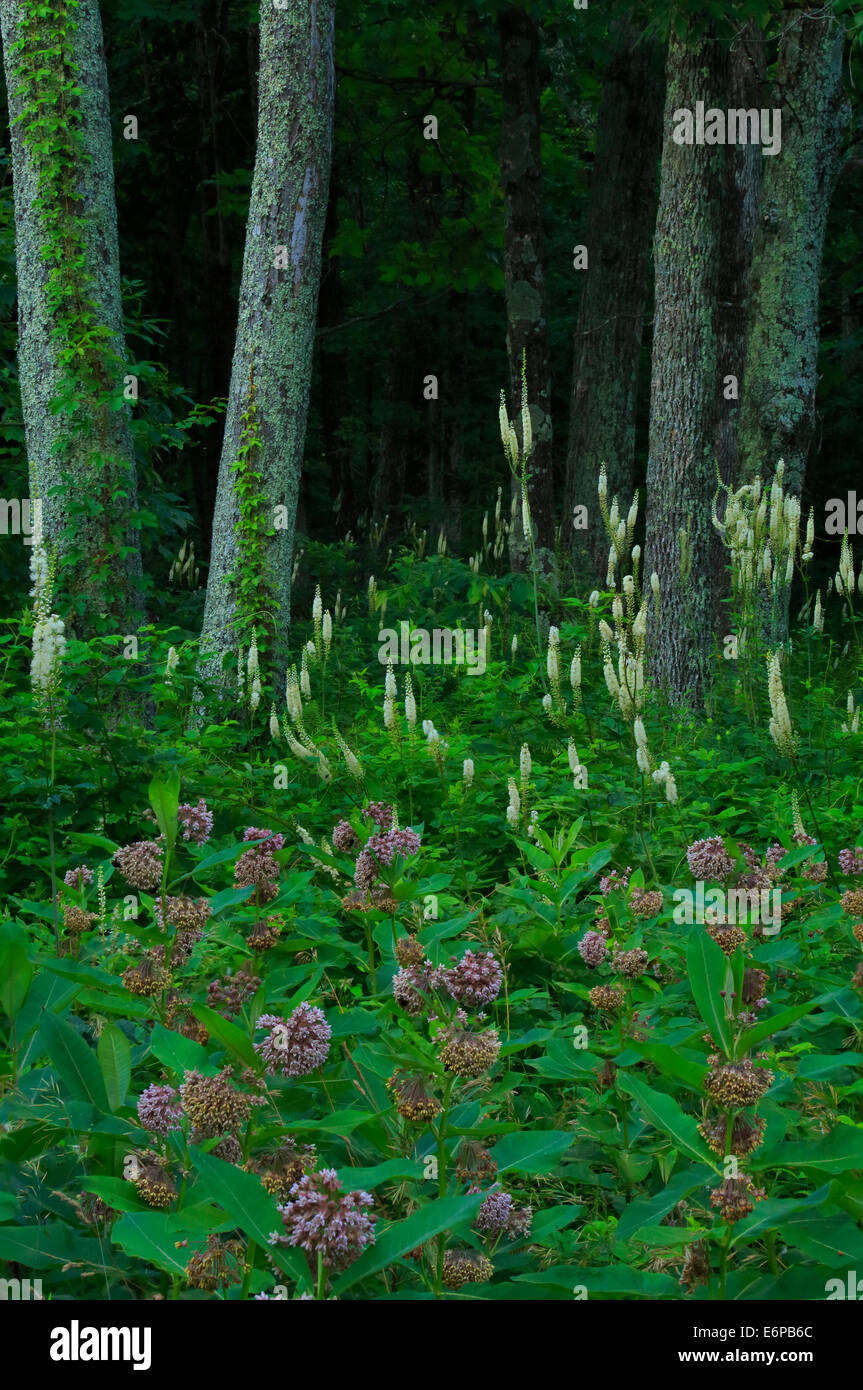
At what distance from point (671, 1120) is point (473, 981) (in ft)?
1.33

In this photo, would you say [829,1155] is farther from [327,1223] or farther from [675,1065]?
[327,1223]

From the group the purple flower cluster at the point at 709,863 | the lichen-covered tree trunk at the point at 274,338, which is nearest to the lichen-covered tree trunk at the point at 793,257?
the lichen-covered tree trunk at the point at 274,338

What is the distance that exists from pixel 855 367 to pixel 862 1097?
21.6 meters

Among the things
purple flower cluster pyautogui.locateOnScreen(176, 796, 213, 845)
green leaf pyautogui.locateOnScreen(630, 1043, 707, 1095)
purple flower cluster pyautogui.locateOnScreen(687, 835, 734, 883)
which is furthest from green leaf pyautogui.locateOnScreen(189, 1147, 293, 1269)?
purple flower cluster pyautogui.locateOnScreen(687, 835, 734, 883)

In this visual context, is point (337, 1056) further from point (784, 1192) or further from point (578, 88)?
point (578, 88)

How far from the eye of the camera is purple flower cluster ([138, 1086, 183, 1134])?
1.89 metres

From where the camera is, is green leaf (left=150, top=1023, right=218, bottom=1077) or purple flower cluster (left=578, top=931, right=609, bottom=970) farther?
purple flower cluster (left=578, top=931, right=609, bottom=970)

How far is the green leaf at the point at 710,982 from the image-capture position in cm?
181

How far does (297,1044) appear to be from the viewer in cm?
178

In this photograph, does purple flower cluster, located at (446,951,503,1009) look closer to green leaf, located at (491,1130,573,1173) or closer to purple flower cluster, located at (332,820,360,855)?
green leaf, located at (491,1130,573,1173)

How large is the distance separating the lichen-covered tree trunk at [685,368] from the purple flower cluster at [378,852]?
19.3 ft

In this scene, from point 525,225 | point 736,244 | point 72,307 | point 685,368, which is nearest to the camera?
point 72,307

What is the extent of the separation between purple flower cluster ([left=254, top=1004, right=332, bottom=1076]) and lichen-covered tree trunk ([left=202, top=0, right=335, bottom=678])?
632 cm

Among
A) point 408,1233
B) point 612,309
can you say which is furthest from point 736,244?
point 408,1233
